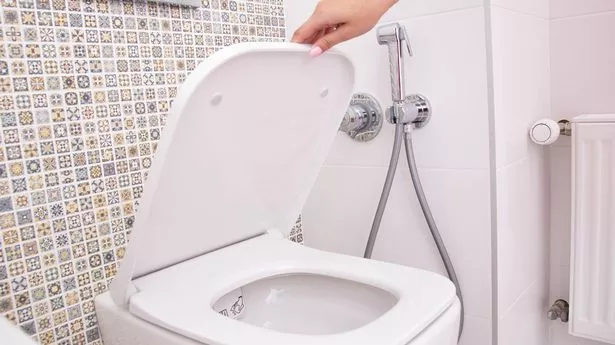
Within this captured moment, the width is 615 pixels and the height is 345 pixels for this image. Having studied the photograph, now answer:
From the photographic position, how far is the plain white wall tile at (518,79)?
101cm

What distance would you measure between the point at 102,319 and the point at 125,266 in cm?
16

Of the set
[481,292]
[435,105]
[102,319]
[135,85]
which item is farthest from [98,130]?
[481,292]

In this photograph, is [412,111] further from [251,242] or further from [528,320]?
[528,320]

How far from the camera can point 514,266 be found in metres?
1.12

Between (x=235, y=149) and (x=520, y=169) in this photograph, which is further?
(x=520, y=169)

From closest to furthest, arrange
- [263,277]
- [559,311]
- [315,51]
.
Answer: [315,51]
[263,277]
[559,311]

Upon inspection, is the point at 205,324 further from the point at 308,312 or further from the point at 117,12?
the point at 117,12

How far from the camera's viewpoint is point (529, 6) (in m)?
1.14

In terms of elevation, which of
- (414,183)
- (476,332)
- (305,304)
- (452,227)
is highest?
(414,183)

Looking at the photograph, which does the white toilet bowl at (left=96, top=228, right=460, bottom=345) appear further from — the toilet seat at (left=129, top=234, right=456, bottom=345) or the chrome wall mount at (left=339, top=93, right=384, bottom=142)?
the chrome wall mount at (left=339, top=93, right=384, bottom=142)

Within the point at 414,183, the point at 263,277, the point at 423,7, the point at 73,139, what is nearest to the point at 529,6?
the point at 423,7

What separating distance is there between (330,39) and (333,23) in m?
0.03

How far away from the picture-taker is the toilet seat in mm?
644

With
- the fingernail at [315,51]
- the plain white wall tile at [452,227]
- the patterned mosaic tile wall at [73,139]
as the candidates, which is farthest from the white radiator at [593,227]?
the patterned mosaic tile wall at [73,139]
